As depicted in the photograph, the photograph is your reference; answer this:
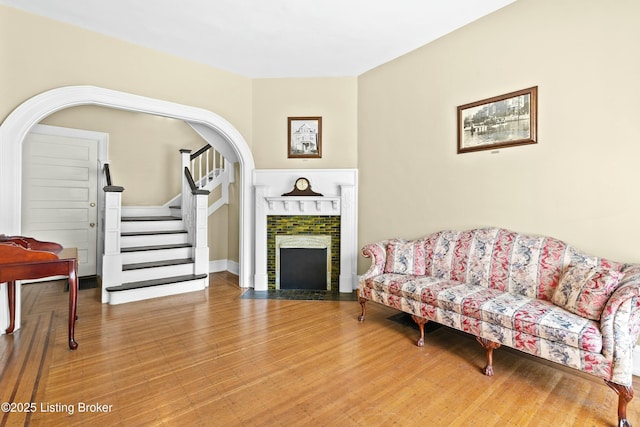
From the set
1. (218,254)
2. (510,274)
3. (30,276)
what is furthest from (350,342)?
(218,254)

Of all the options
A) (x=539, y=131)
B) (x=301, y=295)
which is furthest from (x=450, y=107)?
(x=301, y=295)

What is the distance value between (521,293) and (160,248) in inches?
170

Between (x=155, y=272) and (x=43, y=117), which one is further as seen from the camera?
(x=155, y=272)

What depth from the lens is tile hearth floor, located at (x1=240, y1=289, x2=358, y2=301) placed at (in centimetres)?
391

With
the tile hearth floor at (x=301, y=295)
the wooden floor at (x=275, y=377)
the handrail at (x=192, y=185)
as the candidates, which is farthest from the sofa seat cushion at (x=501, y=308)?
the handrail at (x=192, y=185)

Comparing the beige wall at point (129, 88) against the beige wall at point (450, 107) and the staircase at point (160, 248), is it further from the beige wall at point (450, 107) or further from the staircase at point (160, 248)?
the staircase at point (160, 248)

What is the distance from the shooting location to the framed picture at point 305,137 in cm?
440

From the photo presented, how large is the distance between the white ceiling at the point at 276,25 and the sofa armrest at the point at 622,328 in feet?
8.56

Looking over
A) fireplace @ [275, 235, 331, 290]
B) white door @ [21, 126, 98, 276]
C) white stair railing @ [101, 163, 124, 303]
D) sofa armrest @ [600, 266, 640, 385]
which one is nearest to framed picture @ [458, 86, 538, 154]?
sofa armrest @ [600, 266, 640, 385]

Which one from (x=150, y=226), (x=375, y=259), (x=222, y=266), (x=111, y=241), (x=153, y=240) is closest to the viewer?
(x=375, y=259)

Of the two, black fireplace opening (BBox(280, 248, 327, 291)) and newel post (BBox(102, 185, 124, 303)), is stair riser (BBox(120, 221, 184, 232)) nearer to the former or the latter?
newel post (BBox(102, 185, 124, 303))

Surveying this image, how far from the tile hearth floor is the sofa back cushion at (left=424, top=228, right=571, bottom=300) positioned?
1.23 m

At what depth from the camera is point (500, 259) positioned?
269cm

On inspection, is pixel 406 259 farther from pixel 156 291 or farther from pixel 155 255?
pixel 155 255
